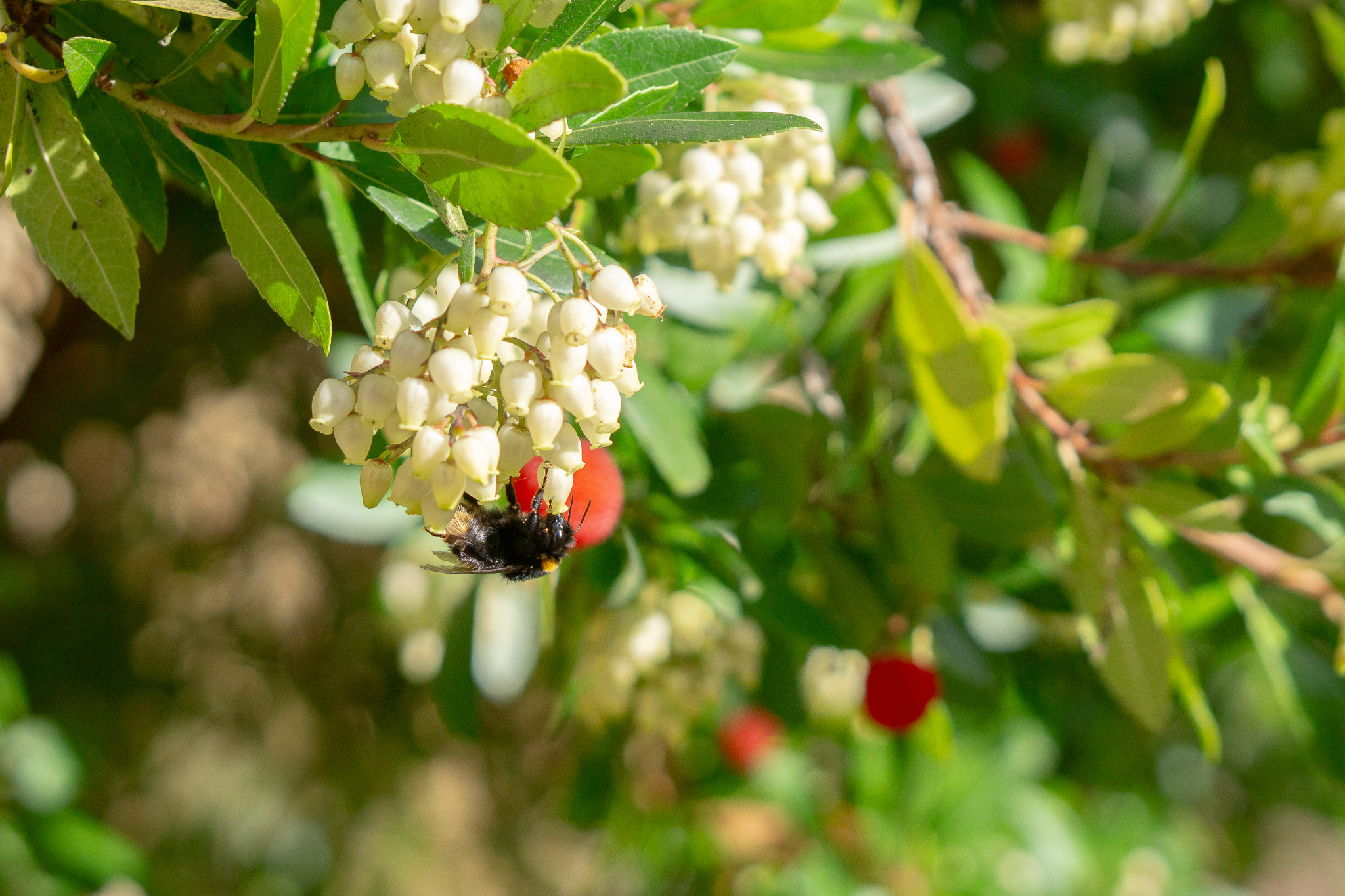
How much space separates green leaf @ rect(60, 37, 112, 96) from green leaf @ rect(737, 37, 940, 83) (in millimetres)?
457

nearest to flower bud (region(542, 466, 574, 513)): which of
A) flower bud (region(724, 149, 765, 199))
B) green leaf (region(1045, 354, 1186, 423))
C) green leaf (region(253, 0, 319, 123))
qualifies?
green leaf (region(253, 0, 319, 123))

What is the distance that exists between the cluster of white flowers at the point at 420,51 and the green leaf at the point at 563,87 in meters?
0.01

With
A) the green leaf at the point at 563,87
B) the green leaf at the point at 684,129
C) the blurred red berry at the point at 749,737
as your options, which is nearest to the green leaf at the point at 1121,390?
the green leaf at the point at 684,129

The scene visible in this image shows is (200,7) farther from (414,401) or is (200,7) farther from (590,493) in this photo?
(590,493)

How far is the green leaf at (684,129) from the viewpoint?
45 centimetres

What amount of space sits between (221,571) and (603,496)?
5.03 feet

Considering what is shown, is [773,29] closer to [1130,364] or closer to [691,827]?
[1130,364]

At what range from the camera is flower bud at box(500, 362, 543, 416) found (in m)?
0.43

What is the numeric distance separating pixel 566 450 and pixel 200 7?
10.6 inches

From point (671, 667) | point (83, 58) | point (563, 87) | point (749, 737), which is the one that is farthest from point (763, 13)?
point (749, 737)

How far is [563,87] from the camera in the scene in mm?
390

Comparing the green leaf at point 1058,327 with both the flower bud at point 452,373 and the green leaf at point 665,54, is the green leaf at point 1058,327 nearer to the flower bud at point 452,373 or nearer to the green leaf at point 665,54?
the green leaf at point 665,54

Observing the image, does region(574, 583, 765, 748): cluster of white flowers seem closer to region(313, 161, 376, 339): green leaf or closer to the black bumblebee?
the black bumblebee

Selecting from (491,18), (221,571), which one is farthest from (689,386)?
(221,571)
